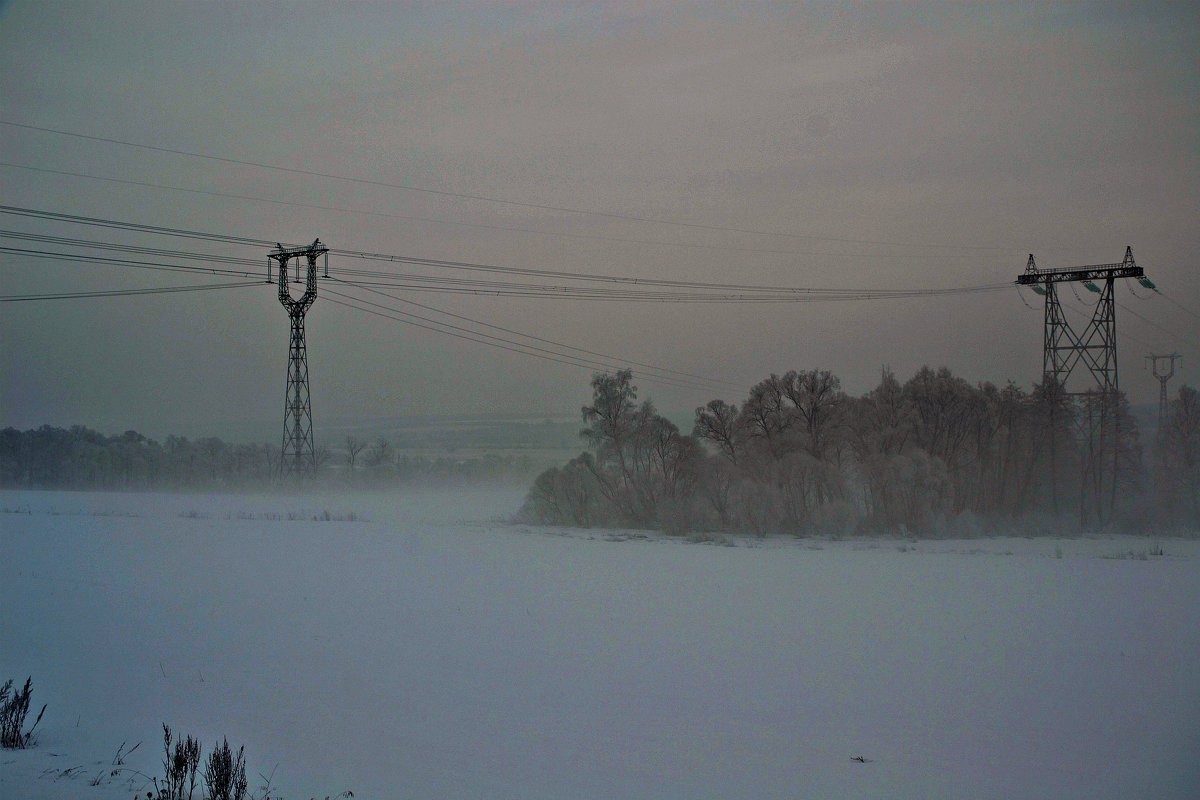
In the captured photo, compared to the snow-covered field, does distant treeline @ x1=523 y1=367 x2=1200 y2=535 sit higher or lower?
higher

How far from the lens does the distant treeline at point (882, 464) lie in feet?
95.1

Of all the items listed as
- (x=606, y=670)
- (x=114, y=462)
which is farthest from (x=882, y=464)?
(x=114, y=462)

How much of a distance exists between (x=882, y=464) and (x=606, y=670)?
22.2 m

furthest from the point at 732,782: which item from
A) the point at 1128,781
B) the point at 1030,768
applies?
the point at 1128,781

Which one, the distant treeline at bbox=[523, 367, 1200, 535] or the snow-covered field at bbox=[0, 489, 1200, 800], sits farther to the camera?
the distant treeline at bbox=[523, 367, 1200, 535]

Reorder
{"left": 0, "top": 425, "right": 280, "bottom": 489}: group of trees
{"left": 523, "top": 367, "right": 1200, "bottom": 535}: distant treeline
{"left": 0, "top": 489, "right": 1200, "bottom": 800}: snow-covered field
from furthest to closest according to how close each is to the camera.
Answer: {"left": 0, "top": 425, "right": 280, "bottom": 489}: group of trees < {"left": 523, "top": 367, "right": 1200, "bottom": 535}: distant treeline < {"left": 0, "top": 489, "right": 1200, "bottom": 800}: snow-covered field

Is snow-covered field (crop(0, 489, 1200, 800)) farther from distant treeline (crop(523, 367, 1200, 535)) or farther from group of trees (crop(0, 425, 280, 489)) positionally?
group of trees (crop(0, 425, 280, 489))

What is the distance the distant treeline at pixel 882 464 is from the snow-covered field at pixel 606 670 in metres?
6.50

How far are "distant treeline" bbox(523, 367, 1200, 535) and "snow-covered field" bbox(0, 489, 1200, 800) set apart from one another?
6.50m

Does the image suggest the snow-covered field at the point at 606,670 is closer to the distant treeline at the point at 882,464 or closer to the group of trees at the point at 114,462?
the distant treeline at the point at 882,464

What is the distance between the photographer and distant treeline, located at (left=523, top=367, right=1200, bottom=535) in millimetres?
29000

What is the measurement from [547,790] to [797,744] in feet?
10.4

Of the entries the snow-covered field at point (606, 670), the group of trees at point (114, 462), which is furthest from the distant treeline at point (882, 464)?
the group of trees at point (114, 462)

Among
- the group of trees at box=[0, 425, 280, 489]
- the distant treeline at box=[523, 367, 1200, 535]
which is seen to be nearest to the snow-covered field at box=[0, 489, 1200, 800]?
the distant treeline at box=[523, 367, 1200, 535]
